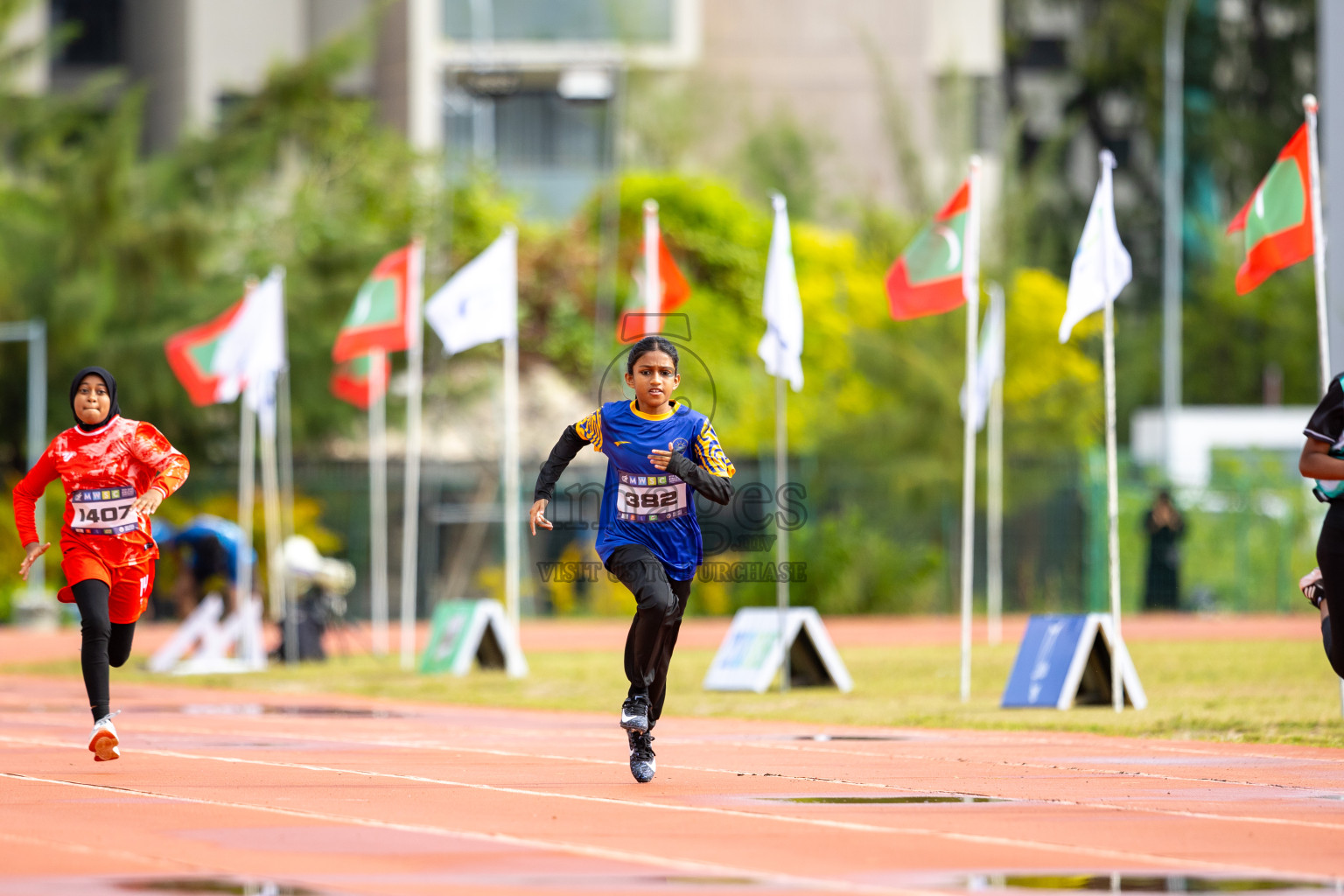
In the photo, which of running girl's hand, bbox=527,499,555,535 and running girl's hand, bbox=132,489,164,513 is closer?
running girl's hand, bbox=527,499,555,535

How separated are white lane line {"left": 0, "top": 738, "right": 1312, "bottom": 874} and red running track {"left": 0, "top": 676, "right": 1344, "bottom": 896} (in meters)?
0.02

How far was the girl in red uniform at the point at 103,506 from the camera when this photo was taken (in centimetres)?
1094

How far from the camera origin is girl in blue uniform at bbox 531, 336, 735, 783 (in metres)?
9.83

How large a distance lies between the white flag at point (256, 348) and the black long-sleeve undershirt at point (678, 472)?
1288cm

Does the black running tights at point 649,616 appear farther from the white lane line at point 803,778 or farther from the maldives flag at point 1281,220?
the maldives flag at point 1281,220

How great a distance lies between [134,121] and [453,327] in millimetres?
18111

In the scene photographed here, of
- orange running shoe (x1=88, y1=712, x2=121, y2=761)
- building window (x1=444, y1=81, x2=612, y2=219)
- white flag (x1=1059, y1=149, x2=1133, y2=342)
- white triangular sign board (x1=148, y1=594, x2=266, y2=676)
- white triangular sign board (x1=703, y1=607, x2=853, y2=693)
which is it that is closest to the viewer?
orange running shoe (x1=88, y1=712, x2=121, y2=761)

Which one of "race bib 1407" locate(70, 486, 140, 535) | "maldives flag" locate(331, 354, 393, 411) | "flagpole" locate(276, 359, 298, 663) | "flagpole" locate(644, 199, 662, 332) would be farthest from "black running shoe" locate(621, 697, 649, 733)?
"flagpole" locate(276, 359, 298, 663)

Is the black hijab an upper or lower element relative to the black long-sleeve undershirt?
upper

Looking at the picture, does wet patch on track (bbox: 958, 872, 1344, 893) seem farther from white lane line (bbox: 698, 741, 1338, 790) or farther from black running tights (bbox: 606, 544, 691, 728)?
black running tights (bbox: 606, 544, 691, 728)

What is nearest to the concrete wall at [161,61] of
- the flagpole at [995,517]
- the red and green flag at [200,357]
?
the flagpole at [995,517]

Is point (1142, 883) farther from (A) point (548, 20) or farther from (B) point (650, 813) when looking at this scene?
(A) point (548, 20)

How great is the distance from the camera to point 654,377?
989 cm

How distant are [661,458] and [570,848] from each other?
277 centimetres
